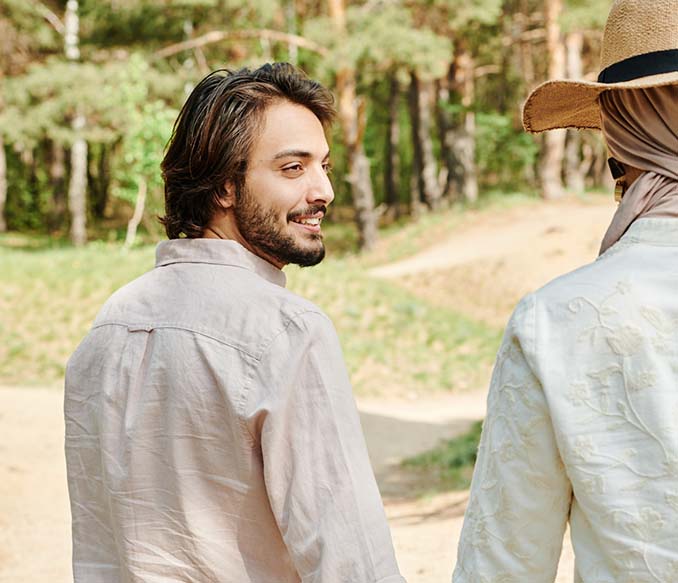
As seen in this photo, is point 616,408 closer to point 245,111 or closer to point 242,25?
point 245,111

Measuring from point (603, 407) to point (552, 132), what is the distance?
22.9 m

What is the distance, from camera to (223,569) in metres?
1.87

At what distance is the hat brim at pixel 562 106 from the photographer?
2068 millimetres

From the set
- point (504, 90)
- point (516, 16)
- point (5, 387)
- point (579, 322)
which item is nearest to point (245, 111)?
point (579, 322)

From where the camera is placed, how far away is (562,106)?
2.18 meters

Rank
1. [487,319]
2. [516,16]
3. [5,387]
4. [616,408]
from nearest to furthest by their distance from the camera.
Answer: [616,408], [5,387], [487,319], [516,16]

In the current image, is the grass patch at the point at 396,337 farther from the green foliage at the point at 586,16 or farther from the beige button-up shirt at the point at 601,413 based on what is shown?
the beige button-up shirt at the point at 601,413

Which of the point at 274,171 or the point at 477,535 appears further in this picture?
the point at 274,171

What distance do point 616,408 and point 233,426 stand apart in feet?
2.18

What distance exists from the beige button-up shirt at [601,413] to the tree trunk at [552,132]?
73.1ft

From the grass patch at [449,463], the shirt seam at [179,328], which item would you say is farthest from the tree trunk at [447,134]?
the shirt seam at [179,328]

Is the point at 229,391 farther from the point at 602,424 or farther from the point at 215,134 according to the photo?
the point at 602,424

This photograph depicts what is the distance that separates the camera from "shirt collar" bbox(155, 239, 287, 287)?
2.01 m

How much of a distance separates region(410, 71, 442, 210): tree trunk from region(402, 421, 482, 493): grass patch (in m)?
19.4
